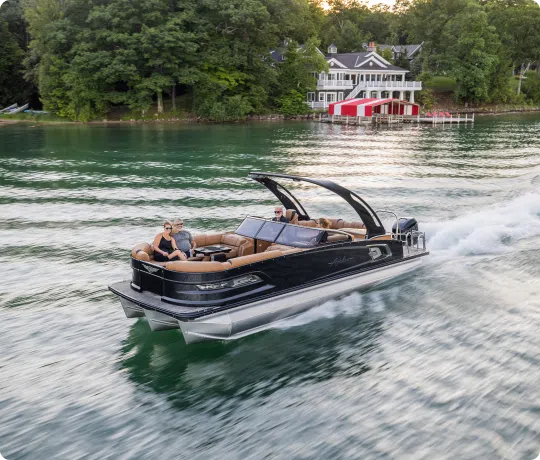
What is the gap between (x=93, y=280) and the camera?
623 inches

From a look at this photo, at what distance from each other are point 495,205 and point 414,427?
18.0 metres

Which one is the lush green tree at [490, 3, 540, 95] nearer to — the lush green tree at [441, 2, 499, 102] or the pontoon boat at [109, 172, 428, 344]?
the lush green tree at [441, 2, 499, 102]

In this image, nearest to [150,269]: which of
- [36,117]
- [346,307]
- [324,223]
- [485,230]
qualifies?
[346,307]

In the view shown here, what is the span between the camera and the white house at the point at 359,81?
291 feet

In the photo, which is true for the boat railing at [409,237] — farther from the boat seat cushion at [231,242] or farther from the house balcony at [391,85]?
the house balcony at [391,85]

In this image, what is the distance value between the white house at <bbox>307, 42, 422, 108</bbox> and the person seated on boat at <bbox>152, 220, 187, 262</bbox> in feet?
248

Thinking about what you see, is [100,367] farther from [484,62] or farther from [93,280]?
[484,62]

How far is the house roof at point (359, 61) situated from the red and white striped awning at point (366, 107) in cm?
1307

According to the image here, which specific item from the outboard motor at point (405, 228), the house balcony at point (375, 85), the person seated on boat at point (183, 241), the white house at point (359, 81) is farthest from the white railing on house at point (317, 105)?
the person seated on boat at point (183, 241)

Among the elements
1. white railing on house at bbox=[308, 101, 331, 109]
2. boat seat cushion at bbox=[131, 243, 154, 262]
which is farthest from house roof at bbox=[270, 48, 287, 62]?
boat seat cushion at bbox=[131, 243, 154, 262]

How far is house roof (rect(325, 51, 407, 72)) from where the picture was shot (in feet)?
298

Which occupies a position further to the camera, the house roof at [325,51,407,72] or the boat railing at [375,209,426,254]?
the house roof at [325,51,407,72]

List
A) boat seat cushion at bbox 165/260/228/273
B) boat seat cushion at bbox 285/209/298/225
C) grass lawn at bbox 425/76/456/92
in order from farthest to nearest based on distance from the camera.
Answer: grass lawn at bbox 425/76/456/92 < boat seat cushion at bbox 285/209/298/225 < boat seat cushion at bbox 165/260/228/273

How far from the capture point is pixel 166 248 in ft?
41.3
